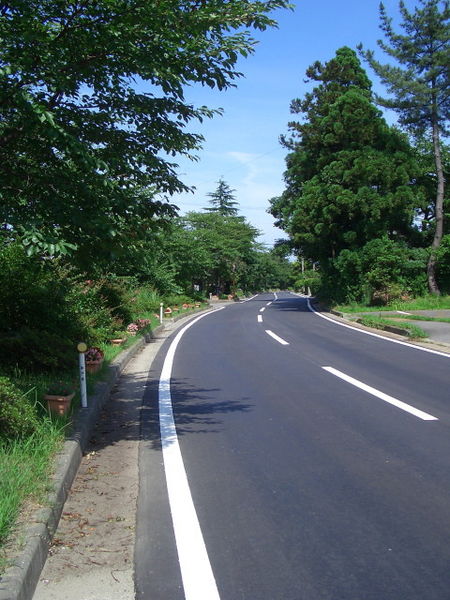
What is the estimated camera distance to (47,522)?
371 cm

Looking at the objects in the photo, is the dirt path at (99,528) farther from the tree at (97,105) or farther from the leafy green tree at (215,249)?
the leafy green tree at (215,249)

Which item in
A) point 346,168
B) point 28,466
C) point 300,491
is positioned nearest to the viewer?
point 28,466

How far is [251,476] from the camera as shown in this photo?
500 cm

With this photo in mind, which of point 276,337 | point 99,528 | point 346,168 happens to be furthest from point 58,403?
point 346,168

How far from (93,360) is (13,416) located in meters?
4.52

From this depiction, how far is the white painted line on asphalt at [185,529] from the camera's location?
322 cm

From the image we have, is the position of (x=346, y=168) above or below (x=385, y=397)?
above

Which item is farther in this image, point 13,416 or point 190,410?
point 190,410

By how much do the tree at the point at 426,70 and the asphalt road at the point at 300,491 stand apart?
2278 cm

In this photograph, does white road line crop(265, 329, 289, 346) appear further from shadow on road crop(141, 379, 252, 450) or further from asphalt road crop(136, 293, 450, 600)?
shadow on road crop(141, 379, 252, 450)

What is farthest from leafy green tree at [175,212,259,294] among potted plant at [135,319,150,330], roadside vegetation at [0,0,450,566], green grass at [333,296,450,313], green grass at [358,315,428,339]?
roadside vegetation at [0,0,450,566]

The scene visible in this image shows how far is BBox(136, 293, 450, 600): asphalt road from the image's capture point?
329 cm

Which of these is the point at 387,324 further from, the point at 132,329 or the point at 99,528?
the point at 99,528

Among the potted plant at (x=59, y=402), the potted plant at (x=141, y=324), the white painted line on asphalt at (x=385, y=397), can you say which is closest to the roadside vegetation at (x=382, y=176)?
the potted plant at (x=141, y=324)
